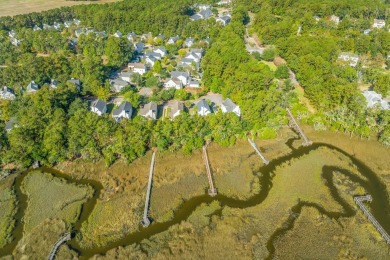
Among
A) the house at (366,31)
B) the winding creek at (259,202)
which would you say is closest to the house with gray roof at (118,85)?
the winding creek at (259,202)

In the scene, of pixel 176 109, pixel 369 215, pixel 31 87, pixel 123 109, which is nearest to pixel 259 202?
pixel 369 215

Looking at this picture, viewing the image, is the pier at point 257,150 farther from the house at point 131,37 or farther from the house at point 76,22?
the house at point 76,22

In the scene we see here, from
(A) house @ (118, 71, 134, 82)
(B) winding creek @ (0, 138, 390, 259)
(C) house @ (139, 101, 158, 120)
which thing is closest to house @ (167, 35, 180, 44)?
(A) house @ (118, 71, 134, 82)

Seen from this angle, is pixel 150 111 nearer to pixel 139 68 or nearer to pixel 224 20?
pixel 139 68

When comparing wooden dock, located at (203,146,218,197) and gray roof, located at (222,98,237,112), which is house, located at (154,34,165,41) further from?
wooden dock, located at (203,146,218,197)

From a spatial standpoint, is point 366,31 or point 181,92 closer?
point 181,92

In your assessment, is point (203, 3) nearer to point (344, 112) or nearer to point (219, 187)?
point (344, 112)
